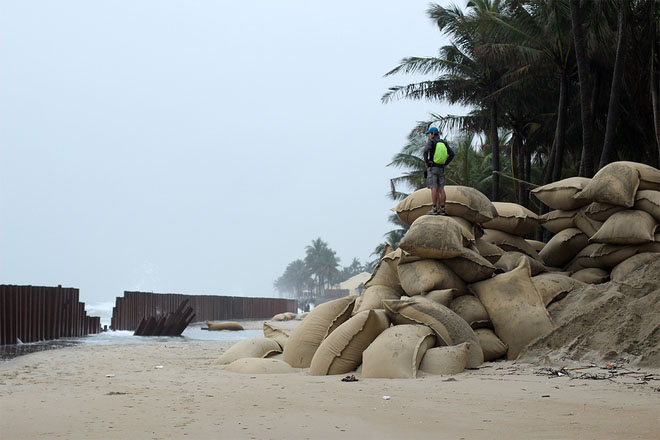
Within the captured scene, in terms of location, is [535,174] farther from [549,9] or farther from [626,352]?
[626,352]

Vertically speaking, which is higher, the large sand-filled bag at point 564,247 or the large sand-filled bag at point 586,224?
the large sand-filled bag at point 586,224

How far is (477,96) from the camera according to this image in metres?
23.8

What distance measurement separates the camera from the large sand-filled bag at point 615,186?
8570mm

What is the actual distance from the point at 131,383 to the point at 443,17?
20.0 meters

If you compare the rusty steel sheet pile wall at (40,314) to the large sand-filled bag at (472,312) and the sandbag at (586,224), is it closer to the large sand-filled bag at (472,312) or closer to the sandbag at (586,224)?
the large sand-filled bag at (472,312)

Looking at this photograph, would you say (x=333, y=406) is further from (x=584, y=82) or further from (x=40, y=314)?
(x=40, y=314)

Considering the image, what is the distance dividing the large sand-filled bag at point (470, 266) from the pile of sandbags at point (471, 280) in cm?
1

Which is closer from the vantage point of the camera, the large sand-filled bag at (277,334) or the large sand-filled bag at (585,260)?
the large sand-filled bag at (585,260)

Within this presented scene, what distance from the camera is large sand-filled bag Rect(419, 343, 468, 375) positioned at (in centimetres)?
626

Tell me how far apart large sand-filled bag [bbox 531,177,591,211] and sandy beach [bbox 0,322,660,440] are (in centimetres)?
359

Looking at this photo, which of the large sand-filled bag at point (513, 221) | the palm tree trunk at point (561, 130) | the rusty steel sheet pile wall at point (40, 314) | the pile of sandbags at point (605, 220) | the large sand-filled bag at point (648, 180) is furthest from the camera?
the palm tree trunk at point (561, 130)

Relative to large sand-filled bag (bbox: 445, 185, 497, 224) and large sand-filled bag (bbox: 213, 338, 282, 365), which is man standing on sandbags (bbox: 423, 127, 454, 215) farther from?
large sand-filled bag (bbox: 213, 338, 282, 365)

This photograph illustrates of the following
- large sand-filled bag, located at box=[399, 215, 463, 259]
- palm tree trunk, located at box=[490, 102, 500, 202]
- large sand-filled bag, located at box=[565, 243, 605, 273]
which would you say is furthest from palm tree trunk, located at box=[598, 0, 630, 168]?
large sand-filled bag, located at box=[399, 215, 463, 259]

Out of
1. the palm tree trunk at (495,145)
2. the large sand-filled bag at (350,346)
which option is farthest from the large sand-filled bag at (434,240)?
the palm tree trunk at (495,145)
